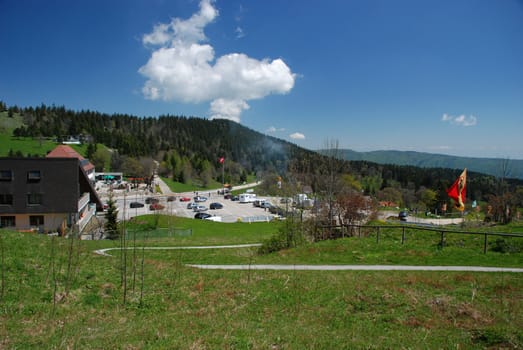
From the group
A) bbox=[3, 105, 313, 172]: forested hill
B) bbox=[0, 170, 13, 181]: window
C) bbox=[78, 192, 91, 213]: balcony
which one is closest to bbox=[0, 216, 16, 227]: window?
bbox=[0, 170, 13, 181]: window

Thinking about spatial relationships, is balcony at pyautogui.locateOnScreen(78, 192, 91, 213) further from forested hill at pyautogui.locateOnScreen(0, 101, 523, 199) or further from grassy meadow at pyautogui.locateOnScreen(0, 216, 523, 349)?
forested hill at pyautogui.locateOnScreen(0, 101, 523, 199)

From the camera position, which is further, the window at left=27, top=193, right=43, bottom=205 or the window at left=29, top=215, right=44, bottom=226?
the window at left=29, top=215, right=44, bottom=226

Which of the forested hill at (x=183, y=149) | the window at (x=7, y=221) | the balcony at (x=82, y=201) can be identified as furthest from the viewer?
the forested hill at (x=183, y=149)

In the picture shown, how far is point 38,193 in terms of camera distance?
3089 cm

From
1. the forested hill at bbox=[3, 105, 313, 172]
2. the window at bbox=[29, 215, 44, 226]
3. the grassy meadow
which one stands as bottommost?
the window at bbox=[29, 215, 44, 226]

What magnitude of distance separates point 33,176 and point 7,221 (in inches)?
204

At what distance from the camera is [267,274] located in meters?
10.8

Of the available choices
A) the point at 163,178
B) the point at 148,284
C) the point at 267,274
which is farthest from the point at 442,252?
the point at 163,178

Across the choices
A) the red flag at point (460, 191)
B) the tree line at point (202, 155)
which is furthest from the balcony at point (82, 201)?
the red flag at point (460, 191)

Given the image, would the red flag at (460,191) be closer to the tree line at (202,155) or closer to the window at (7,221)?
the tree line at (202,155)

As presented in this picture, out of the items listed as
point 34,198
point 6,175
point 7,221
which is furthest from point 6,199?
point 34,198

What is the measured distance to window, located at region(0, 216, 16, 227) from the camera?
3059cm

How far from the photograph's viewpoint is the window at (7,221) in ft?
100

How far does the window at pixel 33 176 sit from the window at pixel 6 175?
154cm
